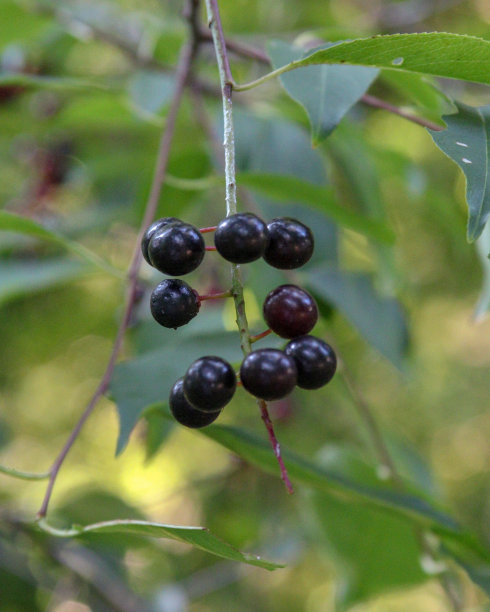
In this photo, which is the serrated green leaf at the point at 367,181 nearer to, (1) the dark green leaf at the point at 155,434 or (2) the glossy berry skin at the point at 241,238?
(1) the dark green leaf at the point at 155,434

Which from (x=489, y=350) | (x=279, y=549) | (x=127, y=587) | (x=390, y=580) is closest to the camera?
(x=390, y=580)

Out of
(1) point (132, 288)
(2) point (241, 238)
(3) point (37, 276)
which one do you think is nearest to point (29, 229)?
(1) point (132, 288)

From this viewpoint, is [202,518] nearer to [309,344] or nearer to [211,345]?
[211,345]

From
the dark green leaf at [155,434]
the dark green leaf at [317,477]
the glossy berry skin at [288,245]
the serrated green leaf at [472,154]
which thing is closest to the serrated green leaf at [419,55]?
the serrated green leaf at [472,154]

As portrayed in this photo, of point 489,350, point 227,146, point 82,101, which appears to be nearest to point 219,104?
point 82,101

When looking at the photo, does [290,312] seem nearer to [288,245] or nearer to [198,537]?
[288,245]

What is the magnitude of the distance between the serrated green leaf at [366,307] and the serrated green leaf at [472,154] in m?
0.49

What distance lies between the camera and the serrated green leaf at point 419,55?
622 mm

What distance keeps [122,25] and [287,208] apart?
805 mm

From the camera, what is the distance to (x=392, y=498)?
0.93 m

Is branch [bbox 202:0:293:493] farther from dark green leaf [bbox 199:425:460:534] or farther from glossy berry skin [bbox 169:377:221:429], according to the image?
dark green leaf [bbox 199:425:460:534]

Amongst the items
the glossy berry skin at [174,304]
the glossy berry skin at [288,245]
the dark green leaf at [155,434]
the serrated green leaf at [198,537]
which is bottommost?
the dark green leaf at [155,434]

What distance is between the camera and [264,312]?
551 millimetres

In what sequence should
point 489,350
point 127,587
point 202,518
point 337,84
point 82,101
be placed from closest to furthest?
1. point 337,84
2. point 82,101
3. point 127,587
4. point 202,518
5. point 489,350
